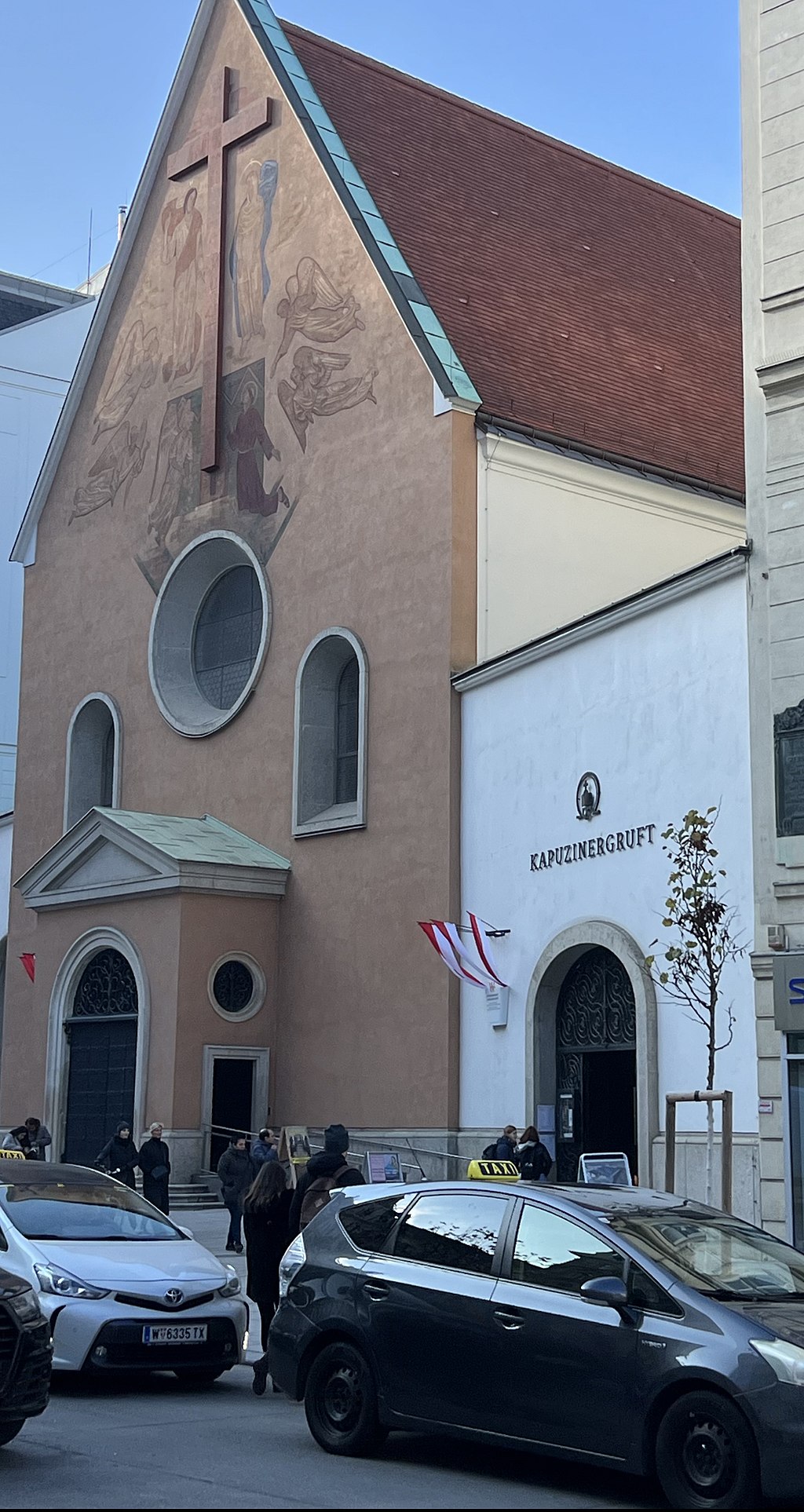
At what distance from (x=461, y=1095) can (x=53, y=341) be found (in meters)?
30.8

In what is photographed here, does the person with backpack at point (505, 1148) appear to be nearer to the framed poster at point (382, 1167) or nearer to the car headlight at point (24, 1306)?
the framed poster at point (382, 1167)

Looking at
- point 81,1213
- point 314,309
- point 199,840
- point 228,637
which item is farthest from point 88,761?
point 81,1213

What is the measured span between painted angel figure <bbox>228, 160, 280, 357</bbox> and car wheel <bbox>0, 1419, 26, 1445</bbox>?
23113 mm

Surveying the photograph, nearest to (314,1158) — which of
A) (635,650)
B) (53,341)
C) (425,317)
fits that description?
(635,650)

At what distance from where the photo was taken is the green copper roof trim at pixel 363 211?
26.6 meters

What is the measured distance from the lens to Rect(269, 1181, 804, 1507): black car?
8.51m

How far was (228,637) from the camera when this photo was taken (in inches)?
1221

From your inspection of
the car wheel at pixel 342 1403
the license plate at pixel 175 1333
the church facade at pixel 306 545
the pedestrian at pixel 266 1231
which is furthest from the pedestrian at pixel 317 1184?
the church facade at pixel 306 545

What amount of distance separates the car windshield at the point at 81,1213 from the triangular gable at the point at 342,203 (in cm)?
1504

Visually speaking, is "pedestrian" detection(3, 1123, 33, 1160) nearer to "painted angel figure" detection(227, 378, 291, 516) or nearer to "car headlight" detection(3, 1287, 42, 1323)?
"painted angel figure" detection(227, 378, 291, 516)

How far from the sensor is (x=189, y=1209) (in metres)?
25.7

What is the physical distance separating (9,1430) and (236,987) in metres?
18.4

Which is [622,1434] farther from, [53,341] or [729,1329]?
[53,341]

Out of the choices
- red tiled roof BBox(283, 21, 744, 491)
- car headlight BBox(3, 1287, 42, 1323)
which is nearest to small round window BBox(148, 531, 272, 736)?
red tiled roof BBox(283, 21, 744, 491)
